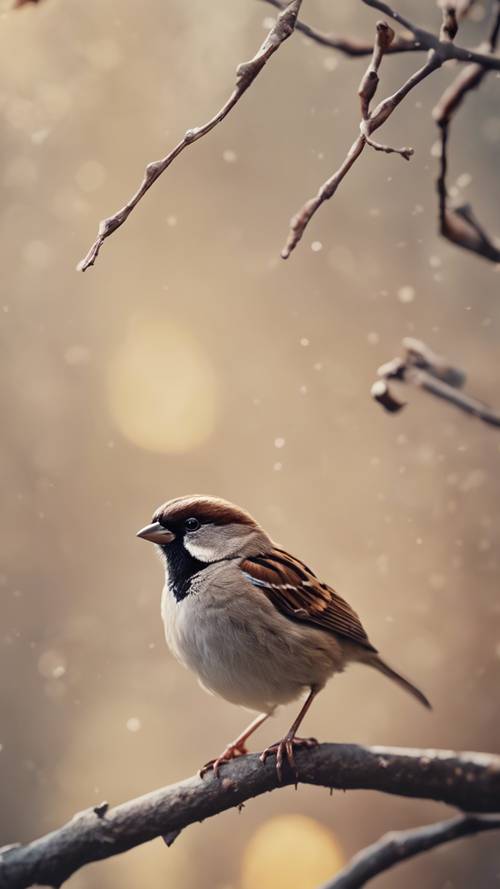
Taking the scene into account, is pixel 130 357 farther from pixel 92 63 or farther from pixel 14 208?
pixel 92 63

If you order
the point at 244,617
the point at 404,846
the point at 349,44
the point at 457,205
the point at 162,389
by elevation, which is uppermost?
the point at 162,389

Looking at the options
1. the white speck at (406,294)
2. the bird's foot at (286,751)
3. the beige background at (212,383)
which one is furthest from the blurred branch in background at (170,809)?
the white speck at (406,294)

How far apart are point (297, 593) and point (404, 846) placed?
28 centimetres

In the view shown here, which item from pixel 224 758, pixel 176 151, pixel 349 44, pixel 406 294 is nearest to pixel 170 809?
pixel 224 758

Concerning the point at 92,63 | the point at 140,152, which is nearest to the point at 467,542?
the point at 140,152

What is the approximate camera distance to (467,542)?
1193mm

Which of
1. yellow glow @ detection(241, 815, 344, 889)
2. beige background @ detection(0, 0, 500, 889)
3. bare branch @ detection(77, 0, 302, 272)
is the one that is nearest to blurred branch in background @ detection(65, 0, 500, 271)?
bare branch @ detection(77, 0, 302, 272)

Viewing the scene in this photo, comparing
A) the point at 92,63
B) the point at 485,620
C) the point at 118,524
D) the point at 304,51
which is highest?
the point at 92,63

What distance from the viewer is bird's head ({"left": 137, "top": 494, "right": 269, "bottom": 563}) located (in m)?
0.77

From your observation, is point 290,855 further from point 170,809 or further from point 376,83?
point 376,83

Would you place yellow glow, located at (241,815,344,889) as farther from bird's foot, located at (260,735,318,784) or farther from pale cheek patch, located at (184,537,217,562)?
pale cheek patch, located at (184,537,217,562)

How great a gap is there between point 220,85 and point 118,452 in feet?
1.79

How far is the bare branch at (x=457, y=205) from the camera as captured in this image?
611 millimetres

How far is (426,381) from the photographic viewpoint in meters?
0.61
